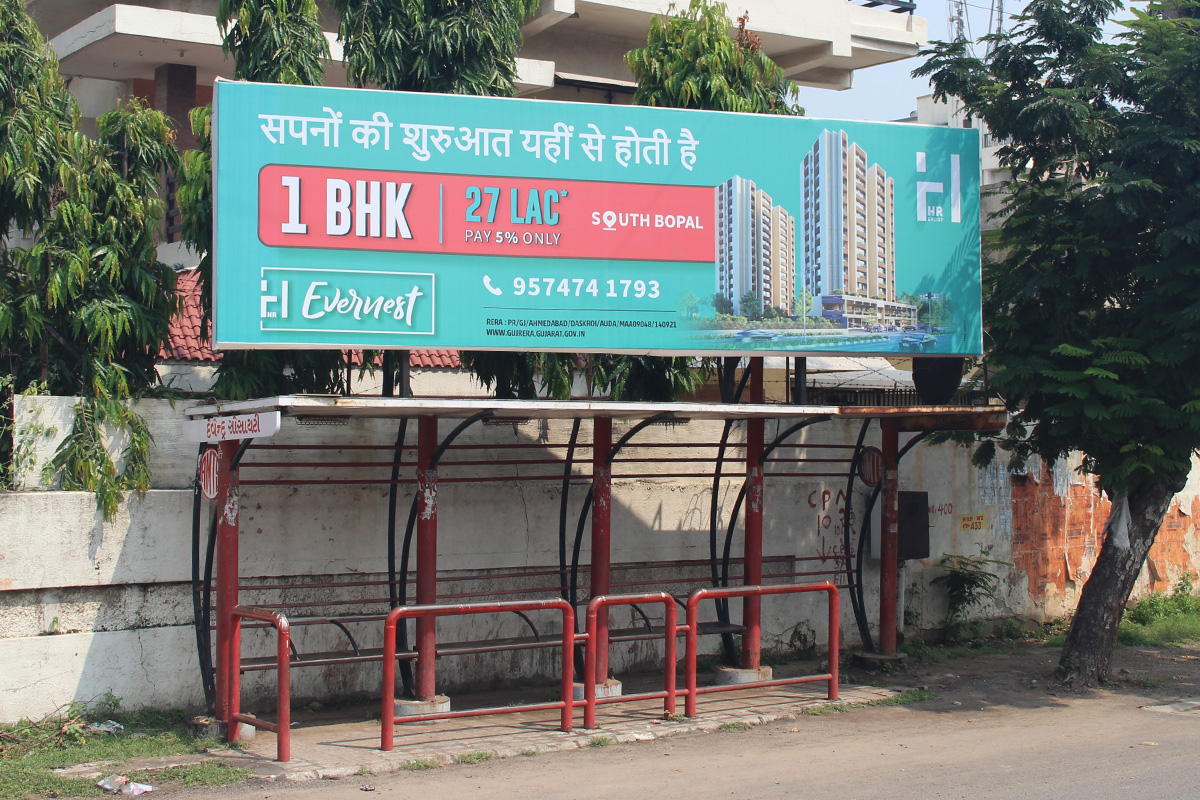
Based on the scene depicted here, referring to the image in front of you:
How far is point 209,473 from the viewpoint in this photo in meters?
8.59

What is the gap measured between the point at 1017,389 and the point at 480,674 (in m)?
5.57

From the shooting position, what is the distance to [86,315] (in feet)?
31.0

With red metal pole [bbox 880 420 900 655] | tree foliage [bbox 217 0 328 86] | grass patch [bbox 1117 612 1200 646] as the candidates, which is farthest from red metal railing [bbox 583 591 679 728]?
grass patch [bbox 1117 612 1200 646]

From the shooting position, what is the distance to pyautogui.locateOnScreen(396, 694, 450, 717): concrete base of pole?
30.0 feet

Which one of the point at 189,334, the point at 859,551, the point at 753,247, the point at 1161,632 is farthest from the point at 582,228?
the point at 1161,632

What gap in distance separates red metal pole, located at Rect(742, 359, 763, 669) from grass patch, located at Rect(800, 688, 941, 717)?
899 millimetres

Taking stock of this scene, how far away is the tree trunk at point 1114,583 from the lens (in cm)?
1107

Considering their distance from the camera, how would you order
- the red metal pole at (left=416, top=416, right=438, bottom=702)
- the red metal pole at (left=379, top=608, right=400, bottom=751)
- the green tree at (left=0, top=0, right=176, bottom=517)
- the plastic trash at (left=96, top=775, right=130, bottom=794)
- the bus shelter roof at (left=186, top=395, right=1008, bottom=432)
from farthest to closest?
1. the red metal pole at (left=416, top=416, right=438, bottom=702)
2. the green tree at (left=0, top=0, right=176, bottom=517)
3. the red metal pole at (left=379, top=608, right=400, bottom=751)
4. the bus shelter roof at (left=186, top=395, right=1008, bottom=432)
5. the plastic trash at (left=96, top=775, right=130, bottom=794)

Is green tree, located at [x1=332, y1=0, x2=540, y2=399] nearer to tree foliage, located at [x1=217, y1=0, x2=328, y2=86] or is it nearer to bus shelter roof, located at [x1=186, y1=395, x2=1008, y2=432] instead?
tree foliage, located at [x1=217, y1=0, x2=328, y2=86]

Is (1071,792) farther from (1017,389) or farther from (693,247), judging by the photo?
(693,247)

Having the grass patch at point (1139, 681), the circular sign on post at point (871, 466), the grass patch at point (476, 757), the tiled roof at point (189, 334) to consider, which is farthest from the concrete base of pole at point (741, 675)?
the tiled roof at point (189, 334)

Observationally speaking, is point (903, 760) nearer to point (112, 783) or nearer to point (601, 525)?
point (601, 525)

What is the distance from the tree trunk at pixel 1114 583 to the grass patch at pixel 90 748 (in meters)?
7.92

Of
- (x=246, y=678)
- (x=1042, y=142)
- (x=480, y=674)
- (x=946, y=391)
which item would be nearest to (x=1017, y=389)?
(x=946, y=391)
